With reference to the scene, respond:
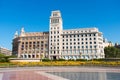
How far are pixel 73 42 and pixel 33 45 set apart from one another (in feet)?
96.3

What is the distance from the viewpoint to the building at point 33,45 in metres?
123

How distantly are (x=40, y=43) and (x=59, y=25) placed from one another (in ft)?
62.2

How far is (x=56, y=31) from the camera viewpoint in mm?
119250

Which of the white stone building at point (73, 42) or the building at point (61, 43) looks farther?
the building at point (61, 43)

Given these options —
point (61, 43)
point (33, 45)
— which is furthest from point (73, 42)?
point (33, 45)

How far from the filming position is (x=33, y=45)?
126 meters

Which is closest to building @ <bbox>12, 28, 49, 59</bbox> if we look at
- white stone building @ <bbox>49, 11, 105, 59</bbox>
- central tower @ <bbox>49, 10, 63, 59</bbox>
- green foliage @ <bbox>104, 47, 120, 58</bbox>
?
central tower @ <bbox>49, 10, 63, 59</bbox>

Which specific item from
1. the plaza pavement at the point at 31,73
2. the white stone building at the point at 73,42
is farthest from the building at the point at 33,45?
the plaza pavement at the point at 31,73

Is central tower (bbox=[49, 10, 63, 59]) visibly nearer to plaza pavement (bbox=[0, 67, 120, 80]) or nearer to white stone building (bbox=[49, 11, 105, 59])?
white stone building (bbox=[49, 11, 105, 59])

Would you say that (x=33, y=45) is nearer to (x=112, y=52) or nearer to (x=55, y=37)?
(x=55, y=37)

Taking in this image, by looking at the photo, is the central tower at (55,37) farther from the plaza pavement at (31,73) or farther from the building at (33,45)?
the plaza pavement at (31,73)

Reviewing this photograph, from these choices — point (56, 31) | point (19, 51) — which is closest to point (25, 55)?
point (19, 51)

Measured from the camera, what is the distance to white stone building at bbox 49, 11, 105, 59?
110312 millimetres

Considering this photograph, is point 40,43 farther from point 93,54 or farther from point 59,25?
point 93,54
